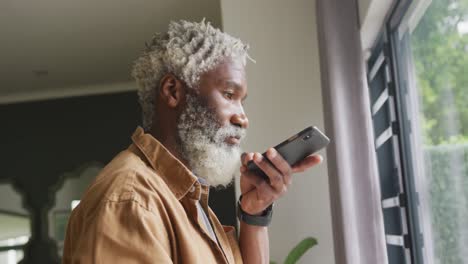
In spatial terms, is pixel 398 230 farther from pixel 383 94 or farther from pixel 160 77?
pixel 160 77

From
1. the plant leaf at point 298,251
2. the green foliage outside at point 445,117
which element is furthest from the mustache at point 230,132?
the plant leaf at point 298,251

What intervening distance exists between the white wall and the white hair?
147cm

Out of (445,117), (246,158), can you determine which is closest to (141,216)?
(246,158)

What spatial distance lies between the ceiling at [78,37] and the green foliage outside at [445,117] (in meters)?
1.70

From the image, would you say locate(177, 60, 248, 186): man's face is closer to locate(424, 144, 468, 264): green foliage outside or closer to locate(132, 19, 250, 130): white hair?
locate(132, 19, 250, 130): white hair

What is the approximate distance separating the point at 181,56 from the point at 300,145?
0.28m

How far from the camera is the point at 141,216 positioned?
73 centimetres

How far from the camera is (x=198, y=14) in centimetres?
339

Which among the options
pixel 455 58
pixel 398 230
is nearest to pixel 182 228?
pixel 455 58

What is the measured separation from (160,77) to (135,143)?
0.52 feet

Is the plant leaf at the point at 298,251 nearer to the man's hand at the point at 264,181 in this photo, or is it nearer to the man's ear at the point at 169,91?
the man's hand at the point at 264,181

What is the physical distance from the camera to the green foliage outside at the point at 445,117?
147 cm

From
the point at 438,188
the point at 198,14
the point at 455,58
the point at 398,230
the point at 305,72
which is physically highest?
the point at 198,14

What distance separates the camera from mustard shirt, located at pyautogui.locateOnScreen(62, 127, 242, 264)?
0.70 meters
